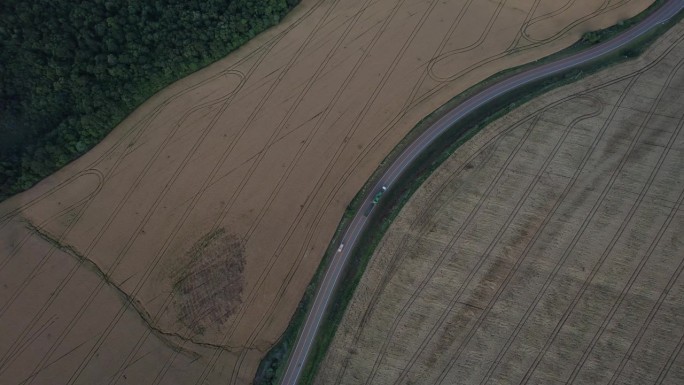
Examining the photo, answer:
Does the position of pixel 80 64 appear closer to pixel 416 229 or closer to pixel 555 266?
pixel 416 229

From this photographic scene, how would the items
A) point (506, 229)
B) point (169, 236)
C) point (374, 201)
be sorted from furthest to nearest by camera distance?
1. point (374, 201)
2. point (169, 236)
3. point (506, 229)

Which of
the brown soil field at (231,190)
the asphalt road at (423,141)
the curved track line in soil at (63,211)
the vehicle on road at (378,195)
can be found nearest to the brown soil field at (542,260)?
the asphalt road at (423,141)

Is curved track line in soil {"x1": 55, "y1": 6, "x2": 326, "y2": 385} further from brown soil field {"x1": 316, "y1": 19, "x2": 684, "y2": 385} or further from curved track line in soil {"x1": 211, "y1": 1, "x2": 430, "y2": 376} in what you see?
brown soil field {"x1": 316, "y1": 19, "x2": 684, "y2": 385}

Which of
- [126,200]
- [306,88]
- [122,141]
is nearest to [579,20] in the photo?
[306,88]

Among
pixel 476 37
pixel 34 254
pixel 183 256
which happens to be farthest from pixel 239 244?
pixel 476 37

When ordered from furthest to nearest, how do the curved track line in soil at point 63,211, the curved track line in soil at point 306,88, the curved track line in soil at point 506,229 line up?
the curved track line in soil at point 306,88
the curved track line in soil at point 63,211
the curved track line in soil at point 506,229

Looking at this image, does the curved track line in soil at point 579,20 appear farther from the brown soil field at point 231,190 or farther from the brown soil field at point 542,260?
the brown soil field at point 542,260

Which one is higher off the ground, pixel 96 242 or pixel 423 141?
pixel 423 141
